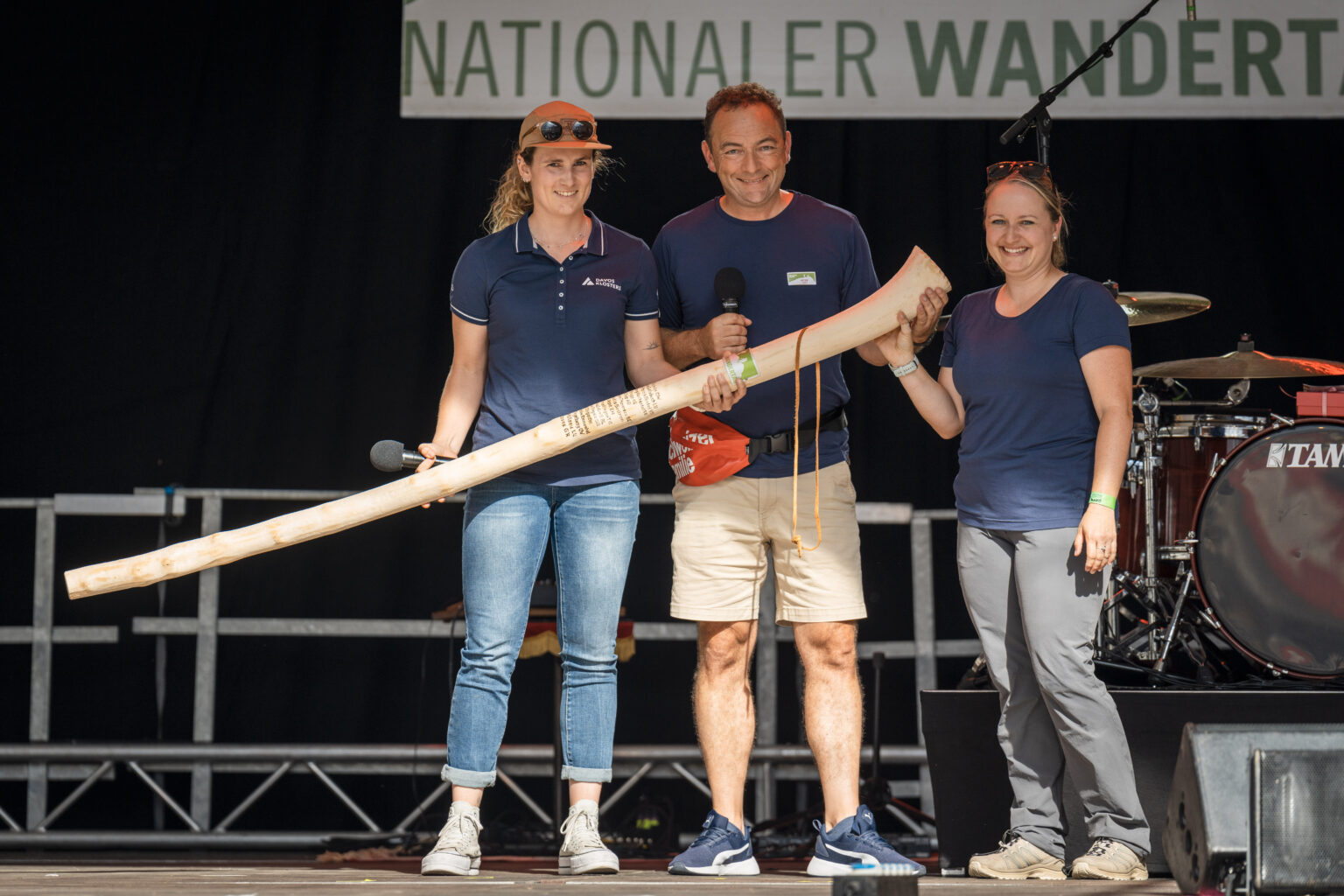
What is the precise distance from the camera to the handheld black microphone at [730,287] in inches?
115

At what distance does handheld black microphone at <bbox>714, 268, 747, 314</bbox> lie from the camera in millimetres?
2928

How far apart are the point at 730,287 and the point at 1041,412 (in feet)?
2.45

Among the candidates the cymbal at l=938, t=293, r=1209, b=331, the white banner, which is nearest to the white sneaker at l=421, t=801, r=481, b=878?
the cymbal at l=938, t=293, r=1209, b=331

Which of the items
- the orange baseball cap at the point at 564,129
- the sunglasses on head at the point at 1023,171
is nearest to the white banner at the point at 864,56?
the sunglasses on head at the point at 1023,171

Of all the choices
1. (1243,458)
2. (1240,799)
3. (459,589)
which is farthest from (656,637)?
(1240,799)

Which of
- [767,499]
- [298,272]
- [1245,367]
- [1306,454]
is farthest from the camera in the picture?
[298,272]

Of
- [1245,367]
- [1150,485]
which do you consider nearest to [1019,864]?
[1150,485]

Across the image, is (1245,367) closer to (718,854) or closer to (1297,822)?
(718,854)

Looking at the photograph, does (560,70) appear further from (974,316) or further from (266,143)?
(974,316)

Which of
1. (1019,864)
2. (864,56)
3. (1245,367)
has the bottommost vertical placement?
(1019,864)

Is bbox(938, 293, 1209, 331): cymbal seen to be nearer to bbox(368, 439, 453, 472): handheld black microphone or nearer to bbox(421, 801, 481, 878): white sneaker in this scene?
bbox(368, 439, 453, 472): handheld black microphone

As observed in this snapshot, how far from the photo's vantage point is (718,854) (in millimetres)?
2924

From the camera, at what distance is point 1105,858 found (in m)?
2.80

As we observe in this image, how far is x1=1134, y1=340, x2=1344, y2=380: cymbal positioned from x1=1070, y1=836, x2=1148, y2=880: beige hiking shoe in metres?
1.89
